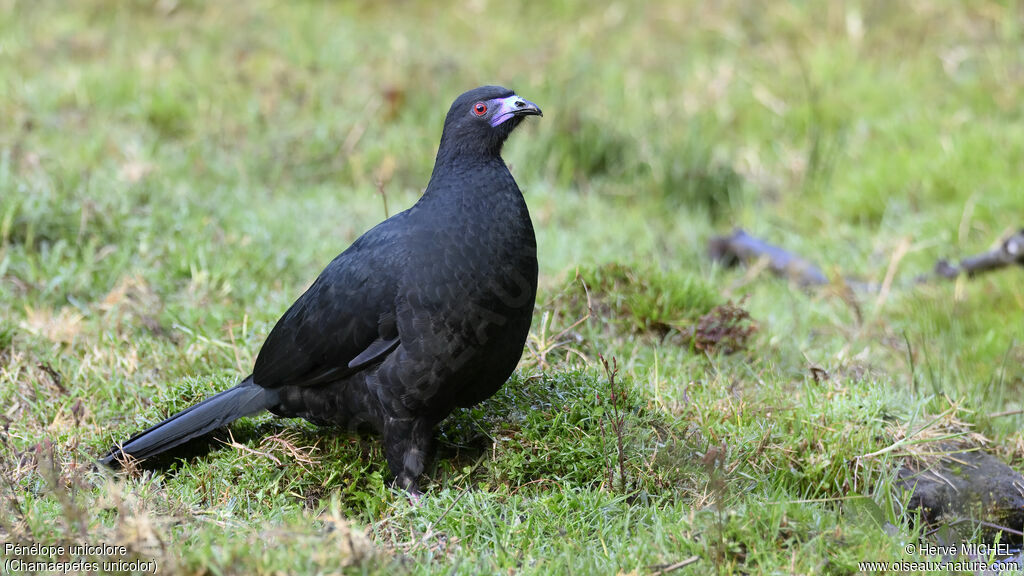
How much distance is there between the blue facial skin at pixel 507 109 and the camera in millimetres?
3674

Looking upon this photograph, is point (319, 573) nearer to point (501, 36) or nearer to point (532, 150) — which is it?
point (532, 150)

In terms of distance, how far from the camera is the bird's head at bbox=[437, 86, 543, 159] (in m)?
3.66

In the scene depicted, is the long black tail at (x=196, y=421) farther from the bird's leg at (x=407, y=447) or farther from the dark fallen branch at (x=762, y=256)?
the dark fallen branch at (x=762, y=256)

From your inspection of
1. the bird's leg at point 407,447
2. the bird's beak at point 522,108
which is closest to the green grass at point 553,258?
the bird's leg at point 407,447

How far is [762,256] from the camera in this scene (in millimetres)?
5961

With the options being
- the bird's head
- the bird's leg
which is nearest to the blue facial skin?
the bird's head

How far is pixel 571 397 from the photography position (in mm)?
3779

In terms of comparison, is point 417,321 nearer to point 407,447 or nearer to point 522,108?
point 407,447

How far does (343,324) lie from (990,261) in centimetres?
381

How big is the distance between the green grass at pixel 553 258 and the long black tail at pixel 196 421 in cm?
15

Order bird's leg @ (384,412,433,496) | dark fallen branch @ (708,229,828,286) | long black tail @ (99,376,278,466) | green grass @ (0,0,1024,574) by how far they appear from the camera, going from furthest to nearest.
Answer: dark fallen branch @ (708,229,828,286), long black tail @ (99,376,278,466), bird's leg @ (384,412,433,496), green grass @ (0,0,1024,574)

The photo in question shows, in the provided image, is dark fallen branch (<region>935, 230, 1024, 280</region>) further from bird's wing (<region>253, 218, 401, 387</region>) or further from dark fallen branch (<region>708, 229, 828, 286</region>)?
bird's wing (<region>253, 218, 401, 387</region>)

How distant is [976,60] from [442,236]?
663 centimetres

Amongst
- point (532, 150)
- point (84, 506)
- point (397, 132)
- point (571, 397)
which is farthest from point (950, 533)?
point (397, 132)
